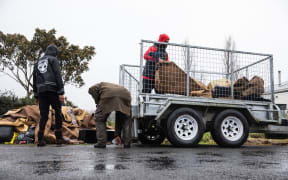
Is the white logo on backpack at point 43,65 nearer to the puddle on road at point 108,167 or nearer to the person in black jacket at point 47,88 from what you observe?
the person in black jacket at point 47,88

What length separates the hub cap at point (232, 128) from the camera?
18.7 feet

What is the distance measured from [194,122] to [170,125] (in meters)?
0.55

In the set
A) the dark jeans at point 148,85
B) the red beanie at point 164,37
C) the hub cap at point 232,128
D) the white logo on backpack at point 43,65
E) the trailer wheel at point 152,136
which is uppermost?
the red beanie at point 164,37

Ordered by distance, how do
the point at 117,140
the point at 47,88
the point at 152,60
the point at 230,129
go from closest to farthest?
the point at 47,88, the point at 230,129, the point at 152,60, the point at 117,140

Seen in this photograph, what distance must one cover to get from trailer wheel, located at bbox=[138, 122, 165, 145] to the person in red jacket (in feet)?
4.22

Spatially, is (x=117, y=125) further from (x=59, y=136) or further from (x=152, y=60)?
(x=152, y=60)

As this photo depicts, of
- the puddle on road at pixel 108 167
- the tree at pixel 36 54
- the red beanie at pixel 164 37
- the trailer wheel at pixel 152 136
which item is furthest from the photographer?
the tree at pixel 36 54

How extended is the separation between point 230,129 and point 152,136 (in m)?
1.97

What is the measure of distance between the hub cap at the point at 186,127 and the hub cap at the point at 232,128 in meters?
0.68

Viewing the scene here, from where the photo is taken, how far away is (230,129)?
18.8 feet

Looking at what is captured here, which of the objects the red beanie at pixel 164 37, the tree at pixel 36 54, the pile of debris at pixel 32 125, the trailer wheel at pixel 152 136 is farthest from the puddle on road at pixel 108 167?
the tree at pixel 36 54

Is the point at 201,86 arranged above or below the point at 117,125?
above

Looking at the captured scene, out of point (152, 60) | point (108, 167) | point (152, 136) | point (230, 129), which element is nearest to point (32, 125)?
point (152, 136)

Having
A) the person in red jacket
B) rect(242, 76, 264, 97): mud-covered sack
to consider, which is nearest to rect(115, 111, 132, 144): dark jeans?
the person in red jacket
